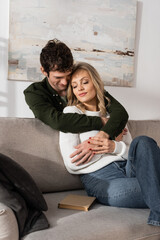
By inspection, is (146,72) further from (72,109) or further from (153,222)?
(153,222)

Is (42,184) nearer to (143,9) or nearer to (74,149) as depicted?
(74,149)

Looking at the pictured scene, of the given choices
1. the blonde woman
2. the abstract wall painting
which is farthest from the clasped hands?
the abstract wall painting

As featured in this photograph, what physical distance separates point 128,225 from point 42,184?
0.64 m

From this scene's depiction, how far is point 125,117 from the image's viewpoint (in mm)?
2113

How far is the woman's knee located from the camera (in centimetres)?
126

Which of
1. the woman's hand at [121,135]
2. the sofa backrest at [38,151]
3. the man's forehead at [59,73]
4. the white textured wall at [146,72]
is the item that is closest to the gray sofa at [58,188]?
the sofa backrest at [38,151]

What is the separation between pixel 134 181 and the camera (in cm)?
168

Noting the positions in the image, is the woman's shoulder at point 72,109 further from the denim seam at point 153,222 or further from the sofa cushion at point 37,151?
the denim seam at point 153,222

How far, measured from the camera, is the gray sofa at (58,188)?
1396 millimetres

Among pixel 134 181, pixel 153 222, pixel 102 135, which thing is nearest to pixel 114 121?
pixel 102 135

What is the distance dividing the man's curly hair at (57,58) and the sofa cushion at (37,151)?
1.20ft

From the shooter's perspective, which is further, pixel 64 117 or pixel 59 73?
pixel 59 73

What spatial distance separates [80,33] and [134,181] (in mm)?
1672

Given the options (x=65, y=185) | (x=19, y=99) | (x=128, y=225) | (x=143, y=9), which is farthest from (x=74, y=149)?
(x=143, y=9)
